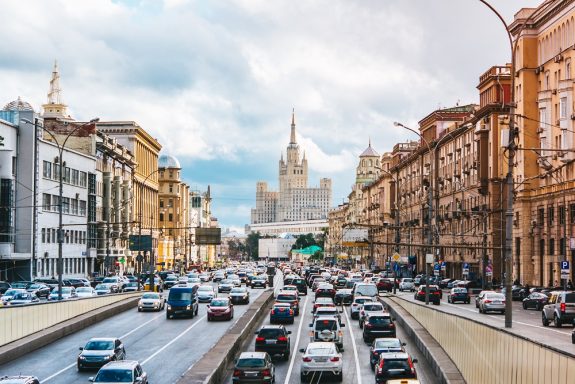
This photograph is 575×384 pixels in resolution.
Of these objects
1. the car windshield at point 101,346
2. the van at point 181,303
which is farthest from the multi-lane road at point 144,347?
the car windshield at point 101,346

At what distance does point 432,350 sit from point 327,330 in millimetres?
6162

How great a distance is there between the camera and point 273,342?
3853 centimetres

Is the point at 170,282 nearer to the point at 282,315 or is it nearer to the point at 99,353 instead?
the point at 282,315

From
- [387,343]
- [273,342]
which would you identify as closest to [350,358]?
[273,342]

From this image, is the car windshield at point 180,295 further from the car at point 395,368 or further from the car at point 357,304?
the car at point 395,368

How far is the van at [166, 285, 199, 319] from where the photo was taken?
58.2 meters

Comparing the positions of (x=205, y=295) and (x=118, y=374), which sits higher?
(x=118, y=374)

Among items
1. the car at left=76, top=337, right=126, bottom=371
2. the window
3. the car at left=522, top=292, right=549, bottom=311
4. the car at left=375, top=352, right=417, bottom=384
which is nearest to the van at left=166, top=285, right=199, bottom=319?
the car at left=522, top=292, right=549, bottom=311

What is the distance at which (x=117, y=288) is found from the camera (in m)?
82.3

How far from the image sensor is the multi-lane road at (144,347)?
34.5 metres

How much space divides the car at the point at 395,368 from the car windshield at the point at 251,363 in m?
3.62

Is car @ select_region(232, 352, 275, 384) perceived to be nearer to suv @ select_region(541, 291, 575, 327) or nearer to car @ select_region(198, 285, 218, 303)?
suv @ select_region(541, 291, 575, 327)

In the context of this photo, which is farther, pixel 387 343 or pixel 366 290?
pixel 366 290

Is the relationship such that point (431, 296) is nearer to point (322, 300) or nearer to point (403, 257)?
point (322, 300)
